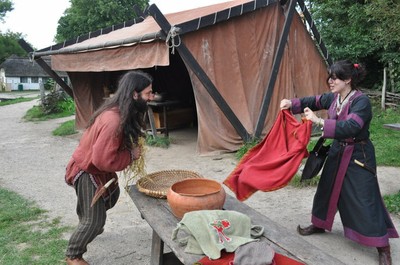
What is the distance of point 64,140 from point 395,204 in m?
7.45

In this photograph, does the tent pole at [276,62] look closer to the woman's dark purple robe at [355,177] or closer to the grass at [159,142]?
the grass at [159,142]

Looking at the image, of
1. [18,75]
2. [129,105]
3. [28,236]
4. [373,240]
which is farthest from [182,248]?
[18,75]

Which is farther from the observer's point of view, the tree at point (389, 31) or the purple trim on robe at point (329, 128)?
the tree at point (389, 31)

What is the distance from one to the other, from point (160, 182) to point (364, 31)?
11.5m

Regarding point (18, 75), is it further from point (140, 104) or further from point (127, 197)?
point (140, 104)

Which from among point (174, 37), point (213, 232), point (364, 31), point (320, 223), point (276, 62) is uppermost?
point (364, 31)

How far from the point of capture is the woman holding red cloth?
9.77 feet

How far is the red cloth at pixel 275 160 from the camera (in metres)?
2.93

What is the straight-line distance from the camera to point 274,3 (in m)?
7.67

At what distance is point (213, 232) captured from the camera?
2172 mm

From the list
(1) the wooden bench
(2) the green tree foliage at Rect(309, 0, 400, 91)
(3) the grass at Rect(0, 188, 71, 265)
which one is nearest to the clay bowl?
(1) the wooden bench

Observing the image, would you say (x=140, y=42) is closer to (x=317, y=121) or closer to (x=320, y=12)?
(x=317, y=121)

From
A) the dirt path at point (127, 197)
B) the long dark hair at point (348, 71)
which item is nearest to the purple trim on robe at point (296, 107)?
the long dark hair at point (348, 71)

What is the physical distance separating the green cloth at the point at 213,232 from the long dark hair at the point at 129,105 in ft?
2.45
